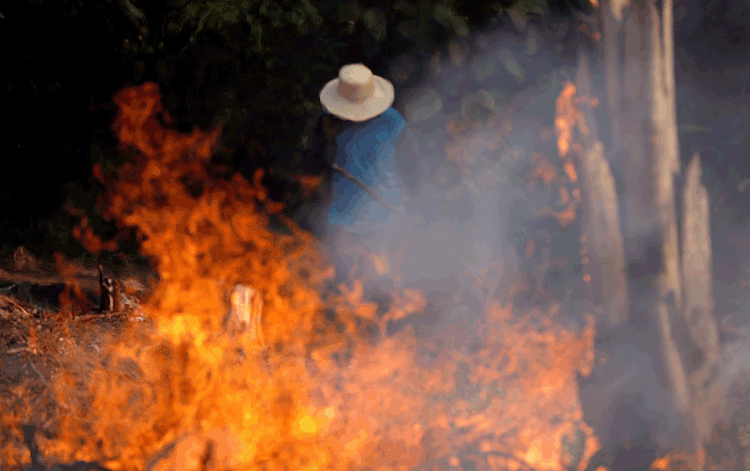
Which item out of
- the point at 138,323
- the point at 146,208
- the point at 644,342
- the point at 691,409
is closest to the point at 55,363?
the point at 138,323

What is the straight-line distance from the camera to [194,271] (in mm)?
4438

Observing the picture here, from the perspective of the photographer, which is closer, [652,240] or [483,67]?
[652,240]

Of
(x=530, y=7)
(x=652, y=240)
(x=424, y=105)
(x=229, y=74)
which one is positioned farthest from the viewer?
(x=229, y=74)

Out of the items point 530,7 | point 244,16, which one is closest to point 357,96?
point 244,16

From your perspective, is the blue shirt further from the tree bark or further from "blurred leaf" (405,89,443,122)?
the tree bark

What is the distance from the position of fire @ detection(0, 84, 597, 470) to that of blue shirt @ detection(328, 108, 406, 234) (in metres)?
0.94

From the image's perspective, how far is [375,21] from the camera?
11.9 feet

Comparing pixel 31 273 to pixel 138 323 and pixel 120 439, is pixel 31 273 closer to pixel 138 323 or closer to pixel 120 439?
pixel 138 323

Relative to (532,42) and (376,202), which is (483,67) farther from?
(376,202)

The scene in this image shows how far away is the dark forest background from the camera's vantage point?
129 inches

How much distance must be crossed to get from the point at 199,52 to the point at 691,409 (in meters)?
4.03

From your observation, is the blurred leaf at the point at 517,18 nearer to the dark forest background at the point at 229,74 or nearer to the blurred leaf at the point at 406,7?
the dark forest background at the point at 229,74

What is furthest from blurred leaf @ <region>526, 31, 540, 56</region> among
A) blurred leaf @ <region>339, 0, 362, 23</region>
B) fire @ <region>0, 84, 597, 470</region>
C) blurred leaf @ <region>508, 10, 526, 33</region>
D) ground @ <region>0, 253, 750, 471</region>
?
ground @ <region>0, 253, 750, 471</region>

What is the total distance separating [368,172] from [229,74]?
1.57 metres
